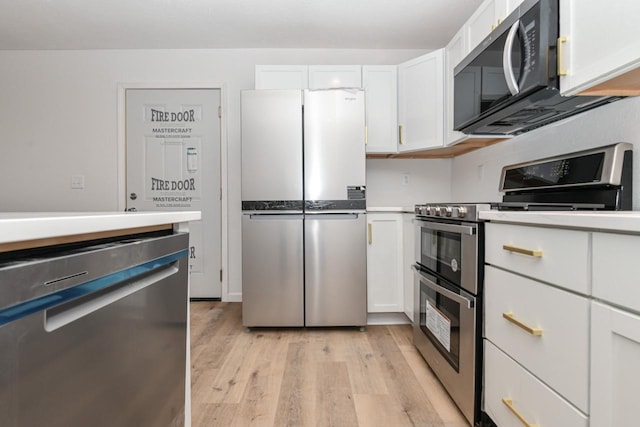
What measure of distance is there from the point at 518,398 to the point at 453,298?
46cm

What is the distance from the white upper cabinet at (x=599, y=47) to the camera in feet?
3.22

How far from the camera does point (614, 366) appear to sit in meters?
0.78

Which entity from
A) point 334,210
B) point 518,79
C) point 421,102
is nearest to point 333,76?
point 421,102

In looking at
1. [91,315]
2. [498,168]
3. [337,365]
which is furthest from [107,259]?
[498,168]

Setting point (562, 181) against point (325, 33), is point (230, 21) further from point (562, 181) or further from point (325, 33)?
point (562, 181)

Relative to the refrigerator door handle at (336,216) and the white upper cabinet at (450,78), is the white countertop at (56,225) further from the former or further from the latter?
the white upper cabinet at (450,78)

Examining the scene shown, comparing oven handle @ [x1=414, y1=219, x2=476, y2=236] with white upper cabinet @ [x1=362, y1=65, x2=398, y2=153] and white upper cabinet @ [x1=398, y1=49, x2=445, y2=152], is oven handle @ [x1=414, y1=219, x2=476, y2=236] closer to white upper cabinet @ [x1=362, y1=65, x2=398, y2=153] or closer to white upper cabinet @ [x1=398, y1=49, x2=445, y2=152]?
white upper cabinet @ [x1=398, y1=49, x2=445, y2=152]

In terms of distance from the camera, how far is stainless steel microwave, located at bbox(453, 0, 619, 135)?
1.27m

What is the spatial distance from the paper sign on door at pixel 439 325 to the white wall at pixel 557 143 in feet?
2.85

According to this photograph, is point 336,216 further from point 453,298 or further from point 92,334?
point 92,334

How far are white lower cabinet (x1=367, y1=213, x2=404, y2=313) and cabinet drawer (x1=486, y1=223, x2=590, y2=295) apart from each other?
126 cm

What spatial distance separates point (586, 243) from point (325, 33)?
2.62m

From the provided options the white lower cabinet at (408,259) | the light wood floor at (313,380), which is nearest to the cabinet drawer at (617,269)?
the light wood floor at (313,380)

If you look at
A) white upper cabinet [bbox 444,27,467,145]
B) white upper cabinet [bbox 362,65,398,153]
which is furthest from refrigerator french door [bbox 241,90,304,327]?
white upper cabinet [bbox 444,27,467,145]
